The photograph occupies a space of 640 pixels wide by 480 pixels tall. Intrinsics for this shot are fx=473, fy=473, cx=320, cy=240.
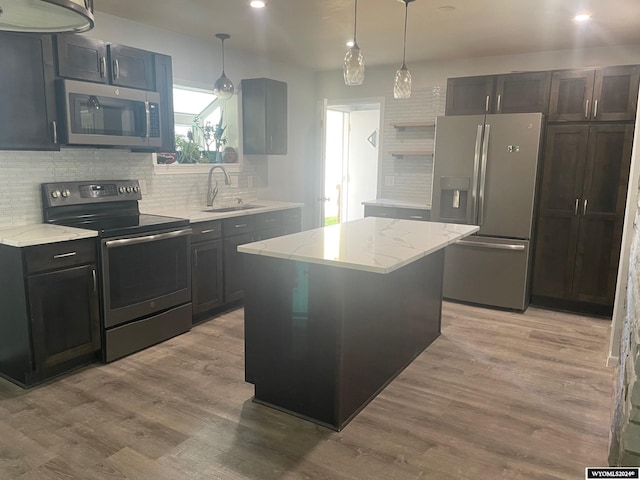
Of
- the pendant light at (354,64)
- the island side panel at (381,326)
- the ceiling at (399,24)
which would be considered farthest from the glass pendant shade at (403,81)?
the island side panel at (381,326)

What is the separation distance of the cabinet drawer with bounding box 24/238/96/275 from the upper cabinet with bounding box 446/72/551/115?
3545 mm

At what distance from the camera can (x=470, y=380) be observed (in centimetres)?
307

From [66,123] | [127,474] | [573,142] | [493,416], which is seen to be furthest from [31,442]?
[573,142]

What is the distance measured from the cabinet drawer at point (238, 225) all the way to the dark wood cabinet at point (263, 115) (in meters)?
0.98

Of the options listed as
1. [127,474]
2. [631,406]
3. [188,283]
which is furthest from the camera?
[188,283]

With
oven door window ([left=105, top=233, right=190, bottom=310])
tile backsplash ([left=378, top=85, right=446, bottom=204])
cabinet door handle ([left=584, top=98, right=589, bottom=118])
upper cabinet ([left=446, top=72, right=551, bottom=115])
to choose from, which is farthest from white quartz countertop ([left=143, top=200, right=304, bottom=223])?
cabinet door handle ([left=584, top=98, right=589, bottom=118])

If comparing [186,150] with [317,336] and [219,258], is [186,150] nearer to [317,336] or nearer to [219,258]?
[219,258]

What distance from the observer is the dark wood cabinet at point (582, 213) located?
4.14 meters

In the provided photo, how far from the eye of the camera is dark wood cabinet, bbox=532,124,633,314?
4137mm

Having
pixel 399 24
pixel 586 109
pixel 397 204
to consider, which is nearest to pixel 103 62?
pixel 399 24

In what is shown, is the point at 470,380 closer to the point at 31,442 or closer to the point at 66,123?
the point at 31,442

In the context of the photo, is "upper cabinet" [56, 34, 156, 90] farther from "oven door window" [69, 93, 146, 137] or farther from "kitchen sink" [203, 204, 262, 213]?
"kitchen sink" [203, 204, 262, 213]

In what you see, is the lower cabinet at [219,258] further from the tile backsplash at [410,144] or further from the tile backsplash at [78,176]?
the tile backsplash at [410,144]

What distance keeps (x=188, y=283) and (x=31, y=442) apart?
1.64 meters
